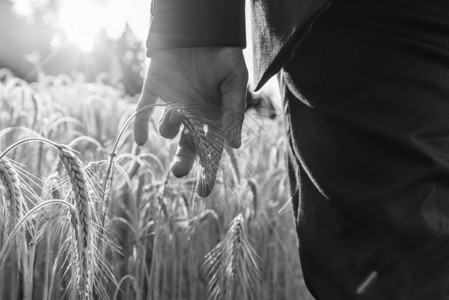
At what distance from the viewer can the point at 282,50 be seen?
1.18 m

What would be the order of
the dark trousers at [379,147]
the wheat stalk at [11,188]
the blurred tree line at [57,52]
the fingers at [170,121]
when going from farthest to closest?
the blurred tree line at [57,52], the fingers at [170,121], the wheat stalk at [11,188], the dark trousers at [379,147]

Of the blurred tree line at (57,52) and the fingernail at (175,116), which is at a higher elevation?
the fingernail at (175,116)

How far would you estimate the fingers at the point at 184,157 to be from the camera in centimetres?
133

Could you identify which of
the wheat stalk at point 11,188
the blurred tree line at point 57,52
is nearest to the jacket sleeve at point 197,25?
the wheat stalk at point 11,188

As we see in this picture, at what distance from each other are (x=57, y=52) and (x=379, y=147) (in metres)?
36.4

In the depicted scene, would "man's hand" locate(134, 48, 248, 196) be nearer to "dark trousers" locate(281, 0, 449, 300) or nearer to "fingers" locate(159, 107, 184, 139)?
"fingers" locate(159, 107, 184, 139)

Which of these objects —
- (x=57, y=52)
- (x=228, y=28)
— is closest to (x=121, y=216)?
(x=228, y=28)

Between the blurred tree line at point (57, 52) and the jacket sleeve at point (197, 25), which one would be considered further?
the blurred tree line at point (57, 52)

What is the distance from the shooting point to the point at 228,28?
54.7 inches

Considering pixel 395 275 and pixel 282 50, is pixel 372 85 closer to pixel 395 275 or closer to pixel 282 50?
pixel 282 50

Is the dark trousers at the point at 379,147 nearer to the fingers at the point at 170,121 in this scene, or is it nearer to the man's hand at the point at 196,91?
the man's hand at the point at 196,91

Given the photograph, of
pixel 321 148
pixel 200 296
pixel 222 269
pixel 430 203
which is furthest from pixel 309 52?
pixel 200 296

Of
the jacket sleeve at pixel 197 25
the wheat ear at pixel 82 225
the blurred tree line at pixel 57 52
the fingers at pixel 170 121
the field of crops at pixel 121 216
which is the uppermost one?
the jacket sleeve at pixel 197 25

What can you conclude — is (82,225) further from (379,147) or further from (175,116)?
(379,147)
